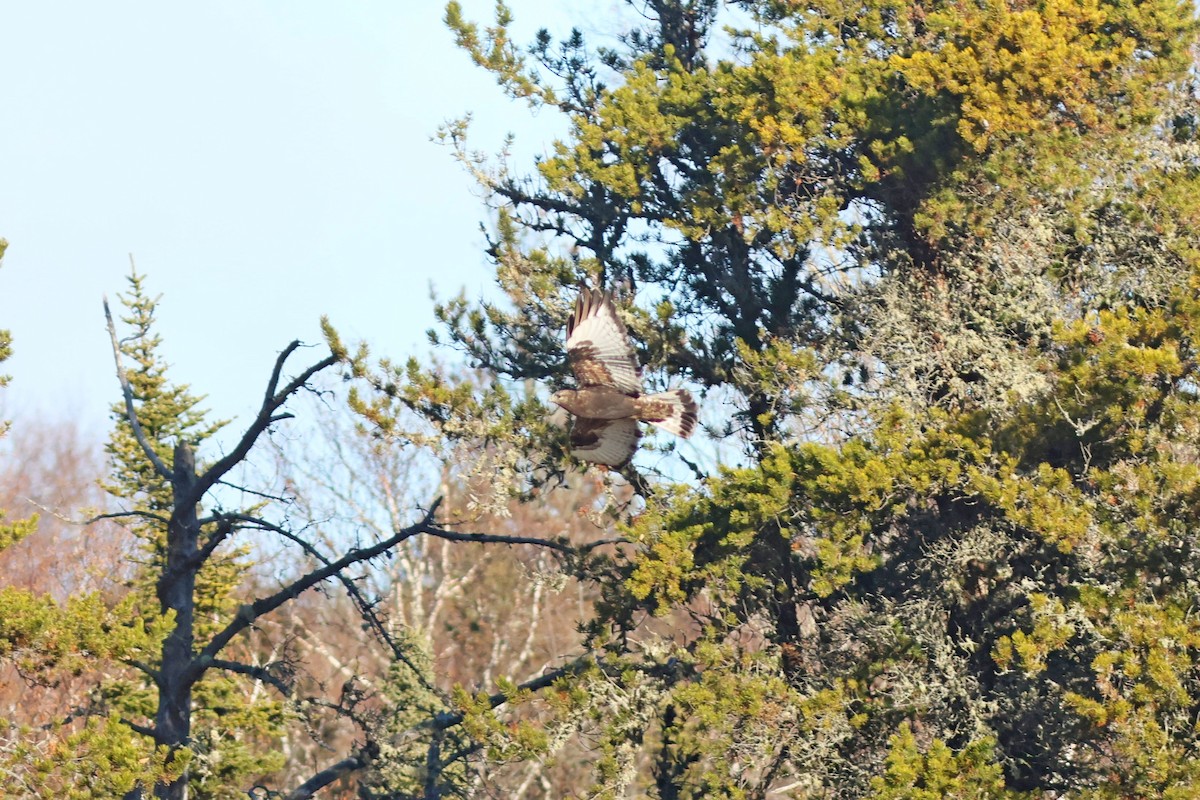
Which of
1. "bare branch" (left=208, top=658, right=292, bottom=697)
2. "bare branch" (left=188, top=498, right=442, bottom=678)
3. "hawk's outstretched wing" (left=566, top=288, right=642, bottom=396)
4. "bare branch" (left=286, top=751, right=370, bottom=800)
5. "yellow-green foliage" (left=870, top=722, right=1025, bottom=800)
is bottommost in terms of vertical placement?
"yellow-green foliage" (left=870, top=722, right=1025, bottom=800)

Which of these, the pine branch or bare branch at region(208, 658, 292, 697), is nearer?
bare branch at region(208, 658, 292, 697)

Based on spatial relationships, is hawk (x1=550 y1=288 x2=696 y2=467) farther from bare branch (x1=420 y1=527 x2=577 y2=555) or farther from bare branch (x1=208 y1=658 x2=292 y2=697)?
bare branch (x1=208 y1=658 x2=292 y2=697)

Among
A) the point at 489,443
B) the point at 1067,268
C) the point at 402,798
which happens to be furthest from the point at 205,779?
the point at 1067,268

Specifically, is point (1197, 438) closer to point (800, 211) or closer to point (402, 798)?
point (800, 211)

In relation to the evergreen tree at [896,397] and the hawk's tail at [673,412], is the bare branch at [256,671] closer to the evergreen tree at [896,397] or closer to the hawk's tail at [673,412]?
the evergreen tree at [896,397]

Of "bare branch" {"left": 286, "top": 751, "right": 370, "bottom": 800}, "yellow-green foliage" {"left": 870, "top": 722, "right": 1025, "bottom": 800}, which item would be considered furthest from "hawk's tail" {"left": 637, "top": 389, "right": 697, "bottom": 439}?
"bare branch" {"left": 286, "top": 751, "right": 370, "bottom": 800}

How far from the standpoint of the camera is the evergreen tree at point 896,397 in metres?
10.5

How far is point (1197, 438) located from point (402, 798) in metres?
7.58

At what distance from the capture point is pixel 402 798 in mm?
14227

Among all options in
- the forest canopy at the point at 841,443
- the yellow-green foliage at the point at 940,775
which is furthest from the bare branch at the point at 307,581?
the yellow-green foliage at the point at 940,775

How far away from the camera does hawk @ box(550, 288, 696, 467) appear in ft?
41.3

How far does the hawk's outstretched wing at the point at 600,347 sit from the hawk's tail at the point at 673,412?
18cm

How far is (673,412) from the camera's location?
42.8 feet

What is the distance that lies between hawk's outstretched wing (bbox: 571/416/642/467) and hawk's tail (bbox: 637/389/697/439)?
0.18m
